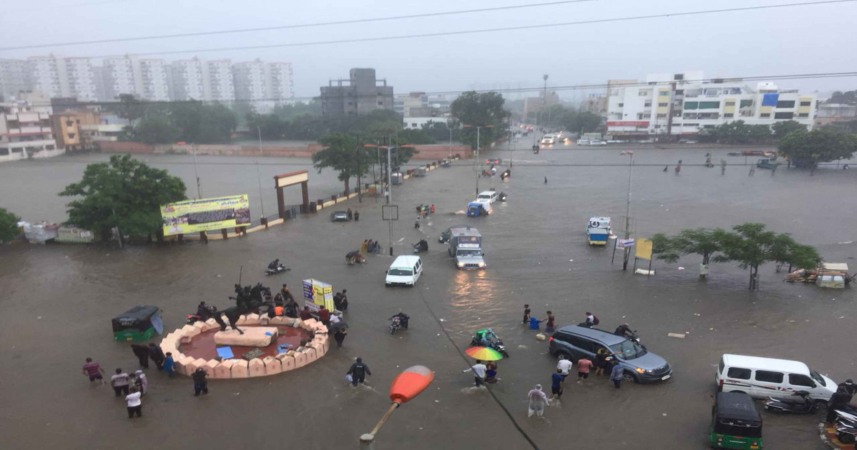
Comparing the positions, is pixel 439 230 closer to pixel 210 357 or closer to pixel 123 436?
pixel 210 357

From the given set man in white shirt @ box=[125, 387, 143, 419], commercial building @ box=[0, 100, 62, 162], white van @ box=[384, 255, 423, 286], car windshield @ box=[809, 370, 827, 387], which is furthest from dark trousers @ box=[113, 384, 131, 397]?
commercial building @ box=[0, 100, 62, 162]

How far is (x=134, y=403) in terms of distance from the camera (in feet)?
39.3

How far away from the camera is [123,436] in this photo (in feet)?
37.4

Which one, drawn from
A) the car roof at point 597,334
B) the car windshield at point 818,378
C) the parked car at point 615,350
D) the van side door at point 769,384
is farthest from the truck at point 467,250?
the car windshield at point 818,378

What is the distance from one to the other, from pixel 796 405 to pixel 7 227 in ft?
120

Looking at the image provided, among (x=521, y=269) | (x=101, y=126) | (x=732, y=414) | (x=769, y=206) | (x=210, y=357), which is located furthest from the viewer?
(x=101, y=126)

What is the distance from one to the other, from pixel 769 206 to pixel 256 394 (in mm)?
40357

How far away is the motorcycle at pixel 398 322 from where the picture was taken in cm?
1705

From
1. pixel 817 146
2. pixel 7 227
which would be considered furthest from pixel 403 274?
pixel 817 146

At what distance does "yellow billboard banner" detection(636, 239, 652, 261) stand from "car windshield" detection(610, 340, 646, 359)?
28.9 feet

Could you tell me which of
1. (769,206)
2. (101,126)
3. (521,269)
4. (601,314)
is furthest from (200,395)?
(101,126)

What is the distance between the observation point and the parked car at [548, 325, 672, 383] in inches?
532

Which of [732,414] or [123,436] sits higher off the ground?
[732,414]

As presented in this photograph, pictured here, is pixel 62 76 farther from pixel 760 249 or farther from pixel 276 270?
pixel 760 249
